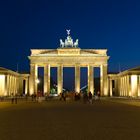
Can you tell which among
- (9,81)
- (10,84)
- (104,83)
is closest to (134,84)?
(104,83)

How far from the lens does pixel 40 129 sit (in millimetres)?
16172

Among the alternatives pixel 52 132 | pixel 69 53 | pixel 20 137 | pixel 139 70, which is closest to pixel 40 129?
pixel 52 132

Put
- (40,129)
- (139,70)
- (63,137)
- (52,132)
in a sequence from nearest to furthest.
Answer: (63,137)
(52,132)
(40,129)
(139,70)

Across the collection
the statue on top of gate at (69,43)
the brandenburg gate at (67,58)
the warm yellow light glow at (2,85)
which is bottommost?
the warm yellow light glow at (2,85)

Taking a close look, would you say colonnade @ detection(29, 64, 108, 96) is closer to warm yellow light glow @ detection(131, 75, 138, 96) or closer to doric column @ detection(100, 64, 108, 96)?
doric column @ detection(100, 64, 108, 96)

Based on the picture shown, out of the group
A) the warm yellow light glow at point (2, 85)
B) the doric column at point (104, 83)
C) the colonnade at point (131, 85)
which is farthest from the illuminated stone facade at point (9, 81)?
the colonnade at point (131, 85)

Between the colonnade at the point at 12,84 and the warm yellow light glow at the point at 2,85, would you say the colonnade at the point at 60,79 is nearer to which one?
the colonnade at the point at 12,84

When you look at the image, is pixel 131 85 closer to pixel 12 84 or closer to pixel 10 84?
pixel 10 84

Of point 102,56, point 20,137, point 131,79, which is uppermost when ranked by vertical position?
point 102,56

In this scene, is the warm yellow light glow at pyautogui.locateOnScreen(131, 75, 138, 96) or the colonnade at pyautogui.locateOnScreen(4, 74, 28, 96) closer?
the warm yellow light glow at pyautogui.locateOnScreen(131, 75, 138, 96)

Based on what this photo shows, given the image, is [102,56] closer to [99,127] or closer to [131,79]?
[131,79]

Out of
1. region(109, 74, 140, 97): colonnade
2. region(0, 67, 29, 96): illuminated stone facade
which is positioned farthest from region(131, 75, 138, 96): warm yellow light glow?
region(0, 67, 29, 96): illuminated stone facade

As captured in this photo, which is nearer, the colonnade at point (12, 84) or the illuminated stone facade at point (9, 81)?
the illuminated stone facade at point (9, 81)

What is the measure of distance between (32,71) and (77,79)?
12904mm
